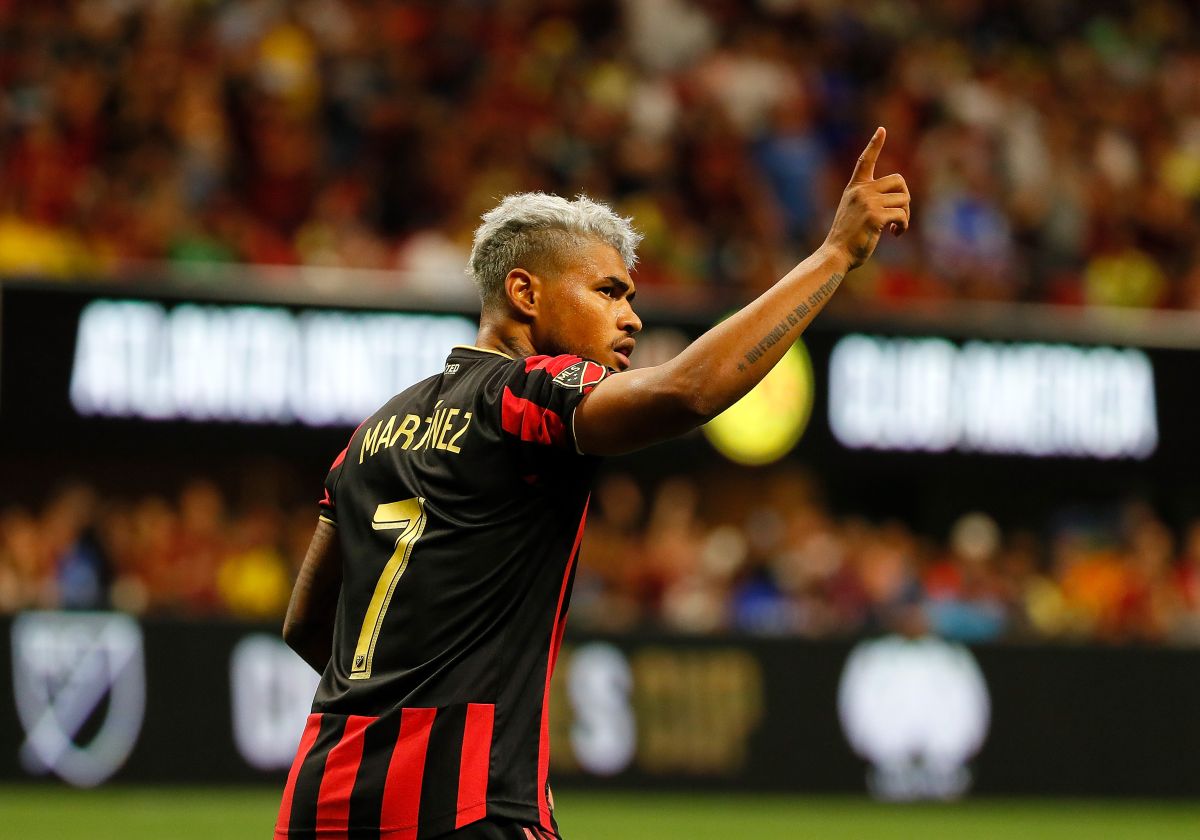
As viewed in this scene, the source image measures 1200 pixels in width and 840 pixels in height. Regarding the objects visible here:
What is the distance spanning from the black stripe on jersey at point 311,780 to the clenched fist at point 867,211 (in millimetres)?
1219

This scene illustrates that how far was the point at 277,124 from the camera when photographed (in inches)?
519

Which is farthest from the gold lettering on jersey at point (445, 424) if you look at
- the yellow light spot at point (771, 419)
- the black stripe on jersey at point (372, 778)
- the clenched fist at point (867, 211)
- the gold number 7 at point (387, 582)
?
the yellow light spot at point (771, 419)

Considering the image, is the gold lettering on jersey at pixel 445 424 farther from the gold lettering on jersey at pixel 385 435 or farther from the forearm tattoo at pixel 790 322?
the forearm tattoo at pixel 790 322

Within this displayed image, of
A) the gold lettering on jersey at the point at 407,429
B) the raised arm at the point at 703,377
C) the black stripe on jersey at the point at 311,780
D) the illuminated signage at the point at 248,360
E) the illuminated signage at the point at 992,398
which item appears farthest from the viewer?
the illuminated signage at the point at 992,398

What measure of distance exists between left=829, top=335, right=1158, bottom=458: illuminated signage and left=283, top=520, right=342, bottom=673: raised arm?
374 inches

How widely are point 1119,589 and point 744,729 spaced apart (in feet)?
11.5

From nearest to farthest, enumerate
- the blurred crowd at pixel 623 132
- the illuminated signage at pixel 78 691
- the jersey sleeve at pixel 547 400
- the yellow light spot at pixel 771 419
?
the jersey sleeve at pixel 547 400 < the illuminated signage at pixel 78 691 < the blurred crowd at pixel 623 132 < the yellow light spot at pixel 771 419

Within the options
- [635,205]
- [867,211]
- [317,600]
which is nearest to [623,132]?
[635,205]

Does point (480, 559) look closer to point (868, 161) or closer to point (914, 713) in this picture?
point (868, 161)

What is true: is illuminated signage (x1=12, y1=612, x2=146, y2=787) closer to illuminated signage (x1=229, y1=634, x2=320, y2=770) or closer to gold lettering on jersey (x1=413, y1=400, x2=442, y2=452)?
illuminated signage (x1=229, y1=634, x2=320, y2=770)

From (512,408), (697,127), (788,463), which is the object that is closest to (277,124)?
(697,127)

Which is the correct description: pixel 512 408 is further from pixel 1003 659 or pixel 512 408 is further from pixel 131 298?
pixel 1003 659

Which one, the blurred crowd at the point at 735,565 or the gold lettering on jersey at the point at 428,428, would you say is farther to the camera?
the blurred crowd at the point at 735,565

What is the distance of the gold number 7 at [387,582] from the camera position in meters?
3.22
